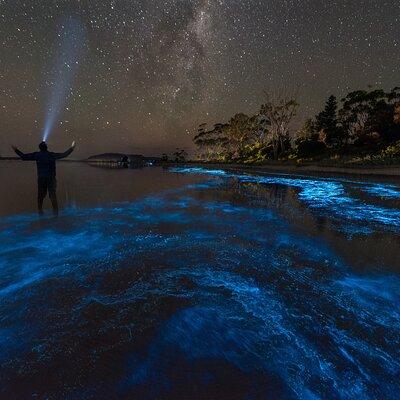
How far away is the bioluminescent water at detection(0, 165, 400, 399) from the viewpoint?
2.17 metres

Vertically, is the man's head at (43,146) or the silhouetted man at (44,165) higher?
the man's head at (43,146)

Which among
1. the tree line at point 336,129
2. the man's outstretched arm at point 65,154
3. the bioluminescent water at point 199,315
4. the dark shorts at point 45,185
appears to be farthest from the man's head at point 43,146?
the tree line at point 336,129

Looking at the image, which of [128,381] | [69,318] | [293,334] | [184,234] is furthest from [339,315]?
[184,234]

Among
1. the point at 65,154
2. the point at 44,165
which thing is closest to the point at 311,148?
the point at 65,154

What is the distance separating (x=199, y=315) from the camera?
3.07 metres

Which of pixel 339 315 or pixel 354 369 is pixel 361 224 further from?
pixel 354 369

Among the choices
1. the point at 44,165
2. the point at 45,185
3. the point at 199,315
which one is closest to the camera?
the point at 199,315

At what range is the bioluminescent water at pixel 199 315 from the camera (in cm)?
217

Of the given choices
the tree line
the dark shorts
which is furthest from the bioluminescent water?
the tree line

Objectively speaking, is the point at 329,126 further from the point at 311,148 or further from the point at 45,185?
the point at 45,185

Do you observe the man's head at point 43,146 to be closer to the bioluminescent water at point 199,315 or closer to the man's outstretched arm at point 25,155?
the man's outstretched arm at point 25,155

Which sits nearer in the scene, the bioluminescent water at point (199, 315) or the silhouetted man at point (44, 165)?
the bioluminescent water at point (199, 315)

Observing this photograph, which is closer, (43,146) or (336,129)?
(43,146)

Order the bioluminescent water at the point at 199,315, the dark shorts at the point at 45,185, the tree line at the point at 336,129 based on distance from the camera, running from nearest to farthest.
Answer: the bioluminescent water at the point at 199,315 < the dark shorts at the point at 45,185 < the tree line at the point at 336,129
